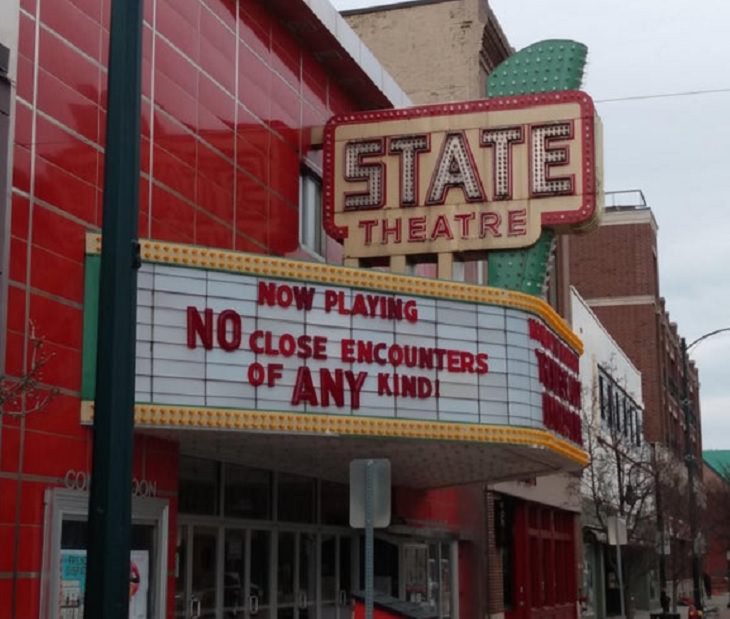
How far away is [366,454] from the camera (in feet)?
57.4

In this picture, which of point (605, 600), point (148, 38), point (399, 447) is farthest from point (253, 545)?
point (605, 600)

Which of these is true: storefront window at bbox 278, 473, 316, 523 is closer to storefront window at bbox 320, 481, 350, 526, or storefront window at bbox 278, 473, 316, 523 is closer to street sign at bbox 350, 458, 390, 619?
storefront window at bbox 320, 481, 350, 526

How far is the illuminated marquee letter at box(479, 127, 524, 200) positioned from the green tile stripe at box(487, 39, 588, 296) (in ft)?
2.72

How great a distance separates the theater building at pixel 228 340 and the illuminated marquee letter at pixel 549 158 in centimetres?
50

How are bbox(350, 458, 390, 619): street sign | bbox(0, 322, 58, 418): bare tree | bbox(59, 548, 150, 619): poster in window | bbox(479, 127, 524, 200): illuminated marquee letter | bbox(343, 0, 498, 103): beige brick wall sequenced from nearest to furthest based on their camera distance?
1. bbox(350, 458, 390, 619): street sign
2. bbox(0, 322, 58, 418): bare tree
3. bbox(59, 548, 150, 619): poster in window
4. bbox(479, 127, 524, 200): illuminated marquee letter
5. bbox(343, 0, 498, 103): beige brick wall

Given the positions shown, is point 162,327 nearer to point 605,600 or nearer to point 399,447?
point 399,447

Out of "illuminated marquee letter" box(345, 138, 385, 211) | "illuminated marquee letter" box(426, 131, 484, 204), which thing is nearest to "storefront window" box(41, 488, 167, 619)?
"illuminated marquee letter" box(345, 138, 385, 211)

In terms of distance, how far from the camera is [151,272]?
1417cm

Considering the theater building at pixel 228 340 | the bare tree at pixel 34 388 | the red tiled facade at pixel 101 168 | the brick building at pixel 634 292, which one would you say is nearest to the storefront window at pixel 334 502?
the theater building at pixel 228 340

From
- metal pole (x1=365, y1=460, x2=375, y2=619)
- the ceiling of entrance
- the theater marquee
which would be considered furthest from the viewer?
the ceiling of entrance

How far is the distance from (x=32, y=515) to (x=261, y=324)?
3.52 metres

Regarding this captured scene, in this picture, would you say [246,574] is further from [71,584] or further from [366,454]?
[71,584]

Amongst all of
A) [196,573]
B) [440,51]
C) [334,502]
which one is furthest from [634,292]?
[196,573]

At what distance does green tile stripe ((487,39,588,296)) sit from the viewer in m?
18.1
